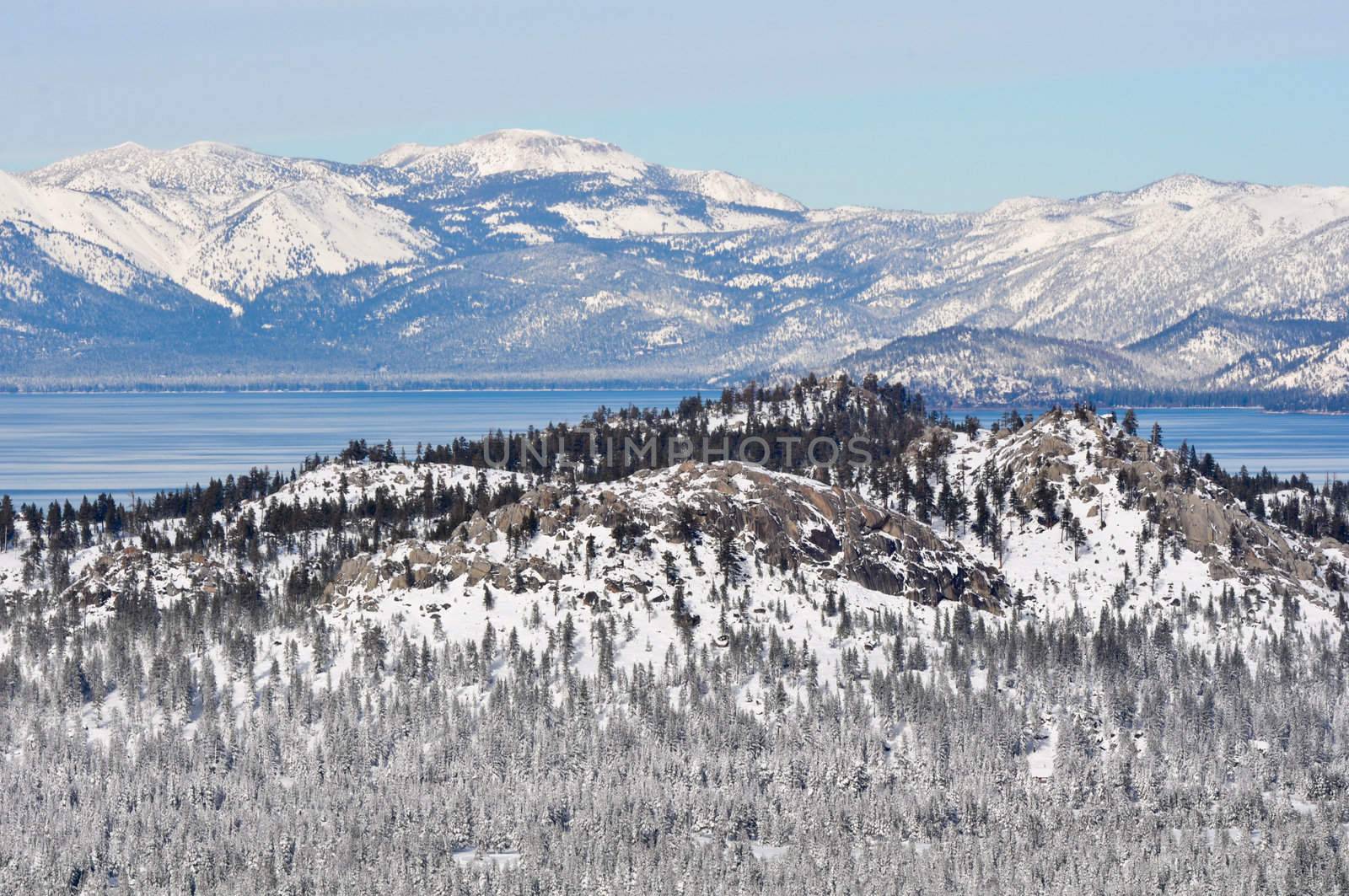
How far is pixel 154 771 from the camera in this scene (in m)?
197

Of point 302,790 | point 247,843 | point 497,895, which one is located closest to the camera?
point 497,895

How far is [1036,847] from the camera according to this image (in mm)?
180750

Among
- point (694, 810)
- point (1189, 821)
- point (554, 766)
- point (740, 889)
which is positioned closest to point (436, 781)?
point (554, 766)

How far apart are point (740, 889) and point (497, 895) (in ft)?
70.3

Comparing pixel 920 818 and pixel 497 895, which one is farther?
pixel 920 818

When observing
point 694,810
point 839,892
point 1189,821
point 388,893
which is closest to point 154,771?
point 388,893

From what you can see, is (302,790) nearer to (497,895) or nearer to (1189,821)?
(497,895)

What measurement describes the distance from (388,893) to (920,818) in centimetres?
5274

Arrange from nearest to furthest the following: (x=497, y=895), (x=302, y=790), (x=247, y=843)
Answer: (x=497, y=895) < (x=247, y=843) < (x=302, y=790)

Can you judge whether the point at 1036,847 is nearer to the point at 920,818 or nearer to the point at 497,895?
the point at 920,818

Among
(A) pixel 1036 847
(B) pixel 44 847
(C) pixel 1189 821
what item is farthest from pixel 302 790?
(C) pixel 1189 821

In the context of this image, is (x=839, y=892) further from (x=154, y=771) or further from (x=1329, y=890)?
(x=154, y=771)

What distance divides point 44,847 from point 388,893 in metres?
34.3

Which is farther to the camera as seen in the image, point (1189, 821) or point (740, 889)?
point (1189, 821)
